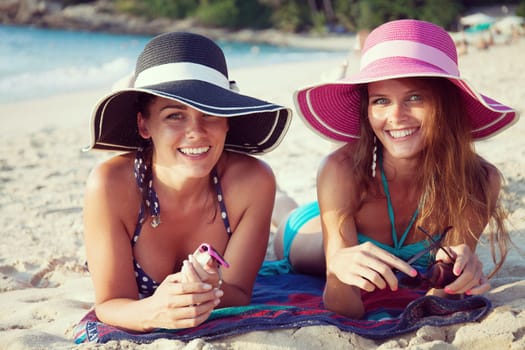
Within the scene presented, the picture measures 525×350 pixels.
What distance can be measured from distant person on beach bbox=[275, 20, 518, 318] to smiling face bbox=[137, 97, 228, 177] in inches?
21.0

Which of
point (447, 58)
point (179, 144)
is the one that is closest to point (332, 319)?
point (179, 144)

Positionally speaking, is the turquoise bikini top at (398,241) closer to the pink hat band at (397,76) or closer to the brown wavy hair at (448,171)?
the brown wavy hair at (448,171)

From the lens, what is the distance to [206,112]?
2.37 m

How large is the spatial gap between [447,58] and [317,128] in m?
0.78

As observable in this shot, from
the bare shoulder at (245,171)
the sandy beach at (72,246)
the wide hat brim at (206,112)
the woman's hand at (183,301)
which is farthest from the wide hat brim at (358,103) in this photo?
the woman's hand at (183,301)

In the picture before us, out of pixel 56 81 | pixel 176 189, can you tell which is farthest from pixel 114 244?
pixel 56 81

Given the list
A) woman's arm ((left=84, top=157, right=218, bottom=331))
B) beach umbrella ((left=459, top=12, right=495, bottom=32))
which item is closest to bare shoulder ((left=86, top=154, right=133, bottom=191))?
woman's arm ((left=84, top=157, right=218, bottom=331))

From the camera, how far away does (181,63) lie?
8.62 feet

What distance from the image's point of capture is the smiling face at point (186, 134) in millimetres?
2568

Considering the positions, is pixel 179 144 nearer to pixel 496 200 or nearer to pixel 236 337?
pixel 236 337

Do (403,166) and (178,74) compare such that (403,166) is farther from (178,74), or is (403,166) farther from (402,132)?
(178,74)

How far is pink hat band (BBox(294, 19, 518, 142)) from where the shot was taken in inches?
101

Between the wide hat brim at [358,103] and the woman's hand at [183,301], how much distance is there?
1090 millimetres

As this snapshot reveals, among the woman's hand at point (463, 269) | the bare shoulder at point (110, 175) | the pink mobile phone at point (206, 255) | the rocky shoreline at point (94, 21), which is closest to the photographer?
the pink mobile phone at point (206, 255)
